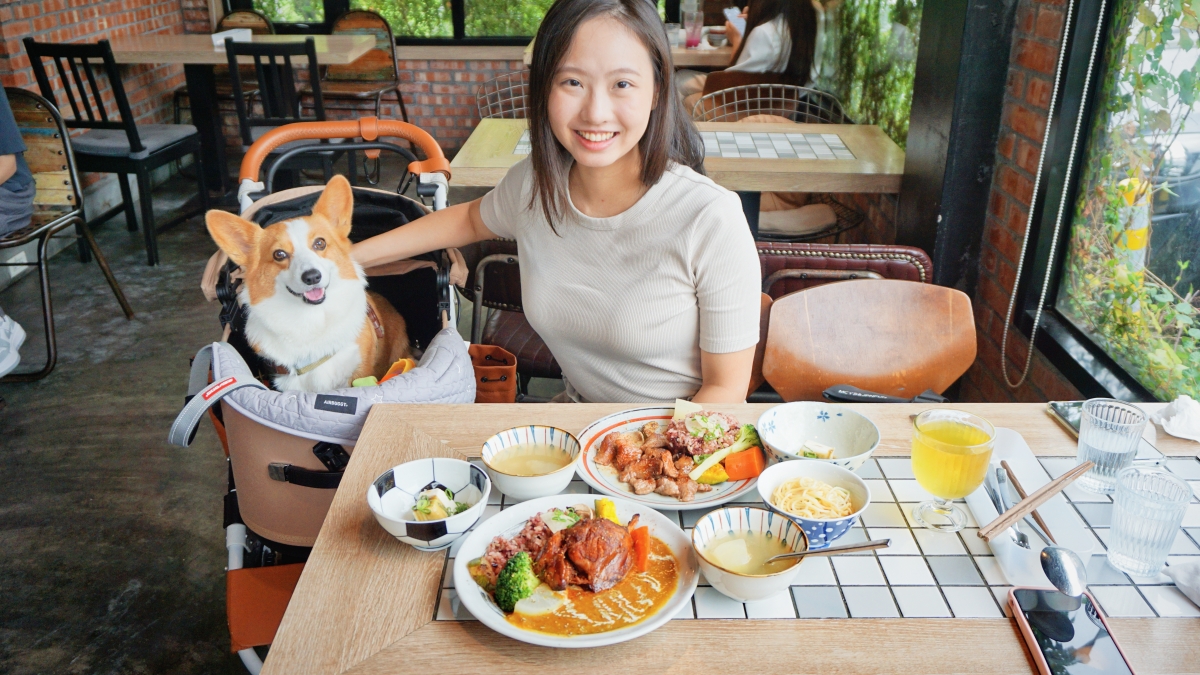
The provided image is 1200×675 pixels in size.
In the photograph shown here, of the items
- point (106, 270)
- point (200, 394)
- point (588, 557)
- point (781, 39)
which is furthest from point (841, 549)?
point (781, 39)

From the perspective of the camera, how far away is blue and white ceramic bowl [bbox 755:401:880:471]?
1.31 meters

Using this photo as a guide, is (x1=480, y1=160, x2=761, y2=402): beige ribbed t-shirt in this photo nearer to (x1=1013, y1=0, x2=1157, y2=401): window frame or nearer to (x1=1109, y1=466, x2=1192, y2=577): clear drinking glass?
(x1=1109, y1=466, x2=1192, y2=577): clear drinking glass

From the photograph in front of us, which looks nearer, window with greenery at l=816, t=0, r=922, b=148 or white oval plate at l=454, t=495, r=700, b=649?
white oval plate at l=454, t=495, r=700, b=649

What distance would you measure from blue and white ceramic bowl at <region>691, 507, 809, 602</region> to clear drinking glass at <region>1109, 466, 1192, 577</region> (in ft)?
1.39

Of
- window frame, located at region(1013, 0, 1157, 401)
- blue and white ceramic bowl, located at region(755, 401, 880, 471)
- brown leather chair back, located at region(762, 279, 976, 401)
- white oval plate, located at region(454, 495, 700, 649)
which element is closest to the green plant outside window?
window frame, located at region(1013, 0, 1157, 401)

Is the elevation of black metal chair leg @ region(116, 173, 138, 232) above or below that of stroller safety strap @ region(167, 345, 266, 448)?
below

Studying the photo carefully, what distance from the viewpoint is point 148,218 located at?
4.45 meters

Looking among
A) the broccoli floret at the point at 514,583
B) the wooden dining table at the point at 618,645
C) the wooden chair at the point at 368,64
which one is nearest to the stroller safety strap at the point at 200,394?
the wooden dining table at the point at 618,645

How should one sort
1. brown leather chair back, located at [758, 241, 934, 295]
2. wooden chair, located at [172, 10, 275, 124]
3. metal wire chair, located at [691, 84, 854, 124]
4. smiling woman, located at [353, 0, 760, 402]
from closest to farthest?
1. smiling woman, located at [353, 0, 760, 402]
2. brown leather chair back, located at [758, 241, 934, 295]
3. metal wire chair, located at [691, 84, 854, 124]
4. wooden chair, located at [172, 10, 275, 124]

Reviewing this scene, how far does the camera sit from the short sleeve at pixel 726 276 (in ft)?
5.09

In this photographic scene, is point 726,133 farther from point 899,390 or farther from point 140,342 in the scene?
point 140,342

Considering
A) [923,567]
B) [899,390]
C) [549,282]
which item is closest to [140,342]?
[549,282]

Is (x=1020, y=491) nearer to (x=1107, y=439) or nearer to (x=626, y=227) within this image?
(x=1107, y=439)

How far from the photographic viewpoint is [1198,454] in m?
1.32
